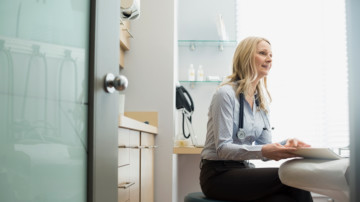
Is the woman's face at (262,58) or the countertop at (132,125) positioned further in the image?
the woman's face at (262,58)

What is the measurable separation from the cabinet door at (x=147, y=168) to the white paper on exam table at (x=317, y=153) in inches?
43.2

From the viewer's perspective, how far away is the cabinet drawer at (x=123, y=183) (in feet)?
5.92

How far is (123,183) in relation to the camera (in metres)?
1.90

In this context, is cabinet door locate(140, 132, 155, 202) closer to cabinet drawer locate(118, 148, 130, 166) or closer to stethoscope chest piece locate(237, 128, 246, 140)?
→ cabinet drawer locate(118, 148, 130, 166)

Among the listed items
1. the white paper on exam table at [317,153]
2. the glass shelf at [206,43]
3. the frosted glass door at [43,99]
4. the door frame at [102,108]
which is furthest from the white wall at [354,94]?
the glass shelf at [206,43]

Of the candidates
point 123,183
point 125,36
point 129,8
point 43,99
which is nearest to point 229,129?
point 123,183

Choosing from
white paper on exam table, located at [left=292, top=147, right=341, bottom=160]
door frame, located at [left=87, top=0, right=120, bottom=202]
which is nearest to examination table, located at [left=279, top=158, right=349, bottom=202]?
white paper on exam table, located at [left=292, top=147, right=341, bottom=160]

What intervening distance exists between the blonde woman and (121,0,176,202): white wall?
70 centimetres

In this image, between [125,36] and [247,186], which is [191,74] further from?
[247,186]

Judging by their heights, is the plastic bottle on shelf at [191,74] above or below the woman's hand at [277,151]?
above

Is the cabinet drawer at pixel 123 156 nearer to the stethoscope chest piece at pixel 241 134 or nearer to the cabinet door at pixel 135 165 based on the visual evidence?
the cabinet door at pixel 135 165

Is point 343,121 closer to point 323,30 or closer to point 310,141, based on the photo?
point 310,141

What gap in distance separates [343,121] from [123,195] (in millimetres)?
2542

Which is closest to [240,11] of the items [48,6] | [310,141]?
[310,141]
